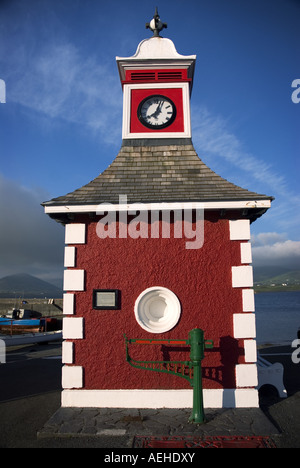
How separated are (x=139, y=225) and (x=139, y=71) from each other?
4305 mm

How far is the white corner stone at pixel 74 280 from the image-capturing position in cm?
621

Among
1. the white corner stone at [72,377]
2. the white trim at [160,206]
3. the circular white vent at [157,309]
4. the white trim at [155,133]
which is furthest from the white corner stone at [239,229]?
the white corner stone at [72,377]

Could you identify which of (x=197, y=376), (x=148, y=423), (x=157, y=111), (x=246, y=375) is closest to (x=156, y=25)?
(x=157, y=111)

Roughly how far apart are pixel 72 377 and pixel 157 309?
2.03 meters

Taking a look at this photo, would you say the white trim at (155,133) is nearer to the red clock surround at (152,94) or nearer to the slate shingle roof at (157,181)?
the red clock surround at (152,94)

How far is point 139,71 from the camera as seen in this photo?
Answer: 26.7 feet

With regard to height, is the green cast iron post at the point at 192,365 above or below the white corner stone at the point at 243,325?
below

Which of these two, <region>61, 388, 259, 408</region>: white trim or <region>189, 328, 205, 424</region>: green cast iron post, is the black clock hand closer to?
→ <region>189, 328, 205, 424</region>: green cast iron post

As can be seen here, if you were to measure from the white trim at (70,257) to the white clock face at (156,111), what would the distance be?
12.0 feet

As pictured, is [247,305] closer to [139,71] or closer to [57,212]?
[57,212]

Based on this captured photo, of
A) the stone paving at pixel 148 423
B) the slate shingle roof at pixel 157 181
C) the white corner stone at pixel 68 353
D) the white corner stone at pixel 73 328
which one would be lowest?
the stone paving at pixel 148 423

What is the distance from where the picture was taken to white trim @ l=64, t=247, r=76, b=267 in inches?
247

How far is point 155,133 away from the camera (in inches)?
306

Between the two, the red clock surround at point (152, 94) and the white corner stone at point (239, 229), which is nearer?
the white corner stone at point (239, 229)
